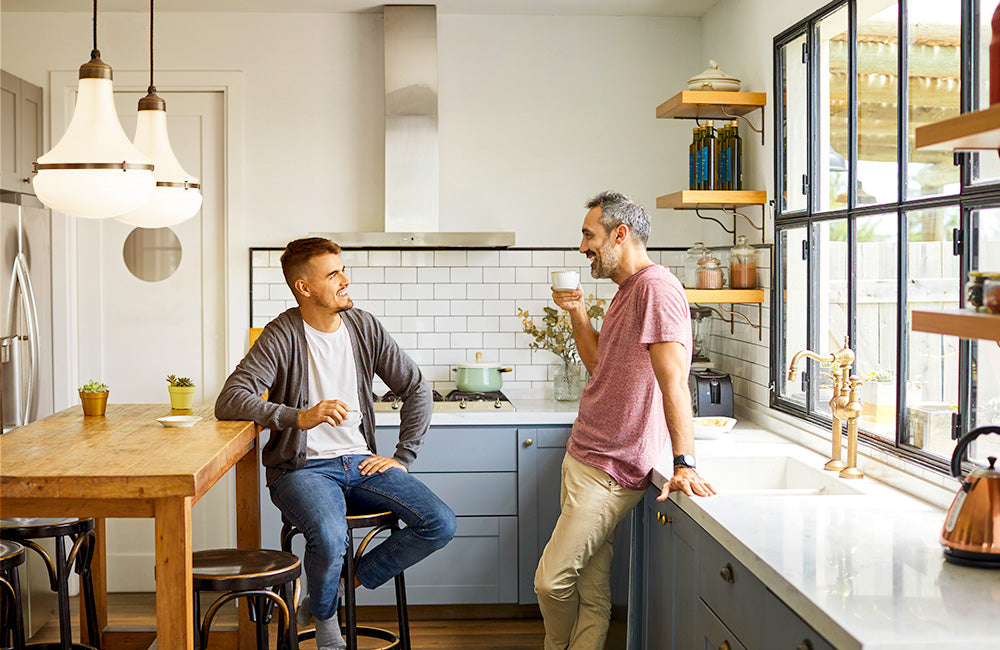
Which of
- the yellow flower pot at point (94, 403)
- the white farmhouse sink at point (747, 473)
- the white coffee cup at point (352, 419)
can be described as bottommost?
the white farmhouse sink at point (747, 473)

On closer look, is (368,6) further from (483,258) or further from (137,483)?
(137,483)

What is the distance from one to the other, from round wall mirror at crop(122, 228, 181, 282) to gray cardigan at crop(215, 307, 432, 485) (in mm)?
1709

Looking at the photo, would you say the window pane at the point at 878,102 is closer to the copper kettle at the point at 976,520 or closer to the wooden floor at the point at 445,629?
the copper kettle at the point at 976,520

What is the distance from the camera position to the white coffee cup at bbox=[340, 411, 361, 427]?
308 centimetres

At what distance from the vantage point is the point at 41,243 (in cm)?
439

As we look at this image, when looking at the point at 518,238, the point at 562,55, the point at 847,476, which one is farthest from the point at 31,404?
the point at 847,476

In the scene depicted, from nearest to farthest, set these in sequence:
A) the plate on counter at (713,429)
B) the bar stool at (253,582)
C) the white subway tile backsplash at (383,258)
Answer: the bar stool at (253,582) → the plate on counter at (713,429) → the white subway tile backsplash at (383,258)

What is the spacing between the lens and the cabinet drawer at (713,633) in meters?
2.26

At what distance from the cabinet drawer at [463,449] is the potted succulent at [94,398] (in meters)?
1.22

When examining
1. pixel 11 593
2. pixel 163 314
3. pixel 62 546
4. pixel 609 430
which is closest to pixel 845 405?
pixel 609 430

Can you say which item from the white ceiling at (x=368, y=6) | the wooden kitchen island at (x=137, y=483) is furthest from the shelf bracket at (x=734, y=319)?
the wooden kitchen island at (x=137, y=483)

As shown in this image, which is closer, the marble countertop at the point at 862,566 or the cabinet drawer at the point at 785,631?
the marble countertop at the point at 862,566

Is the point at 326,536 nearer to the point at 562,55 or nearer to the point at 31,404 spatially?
the point at 31,404

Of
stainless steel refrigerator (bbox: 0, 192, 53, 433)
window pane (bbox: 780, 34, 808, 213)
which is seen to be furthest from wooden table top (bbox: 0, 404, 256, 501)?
window pane (bbox: 780, 34, 808, 213)
